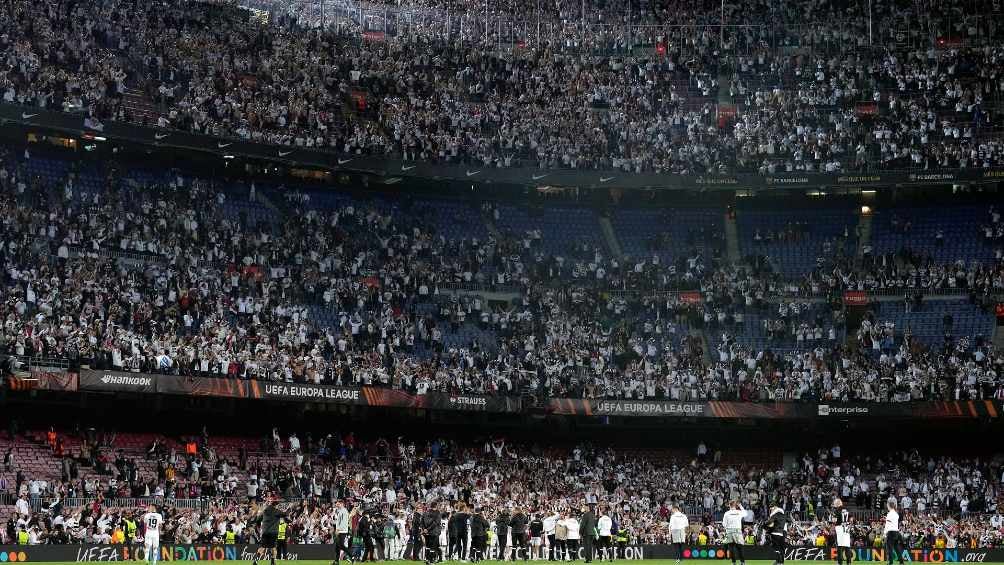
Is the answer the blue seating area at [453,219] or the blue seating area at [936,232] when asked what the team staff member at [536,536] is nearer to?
the blue seating area at [453,219]

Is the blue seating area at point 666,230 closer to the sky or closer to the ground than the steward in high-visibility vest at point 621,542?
closer to the sky

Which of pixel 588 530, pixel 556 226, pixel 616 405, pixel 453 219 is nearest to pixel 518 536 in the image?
pixel 588 530

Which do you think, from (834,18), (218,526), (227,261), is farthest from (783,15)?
(218,526)

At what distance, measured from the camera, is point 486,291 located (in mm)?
66000

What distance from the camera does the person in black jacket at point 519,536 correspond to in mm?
42562

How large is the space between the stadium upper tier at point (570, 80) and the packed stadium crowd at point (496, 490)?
15.9 metres

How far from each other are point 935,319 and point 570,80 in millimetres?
22947

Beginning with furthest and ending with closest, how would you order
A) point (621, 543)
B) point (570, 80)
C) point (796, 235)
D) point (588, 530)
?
point (570, 80) → point (796, 235) → point (621, 543) → point (588, 530)

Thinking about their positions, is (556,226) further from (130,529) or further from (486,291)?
(130,529)

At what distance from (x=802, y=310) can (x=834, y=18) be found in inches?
771

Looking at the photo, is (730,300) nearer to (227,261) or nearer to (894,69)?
(894,69)

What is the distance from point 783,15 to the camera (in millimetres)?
77562

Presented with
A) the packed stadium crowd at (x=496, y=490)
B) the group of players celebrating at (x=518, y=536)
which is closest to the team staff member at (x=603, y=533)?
the group of players celebrating at (x=518, y=536)

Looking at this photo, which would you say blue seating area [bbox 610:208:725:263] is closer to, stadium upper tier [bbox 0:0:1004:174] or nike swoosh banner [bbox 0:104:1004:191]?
nike swoosh banner [bbox 0:104:1004:191]
